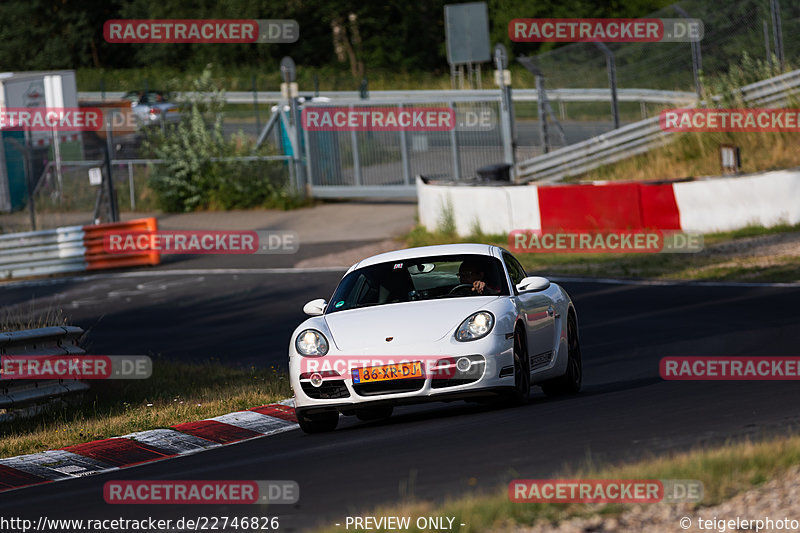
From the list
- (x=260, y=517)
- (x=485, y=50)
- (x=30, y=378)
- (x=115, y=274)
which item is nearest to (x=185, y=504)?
(x=260, y=517)

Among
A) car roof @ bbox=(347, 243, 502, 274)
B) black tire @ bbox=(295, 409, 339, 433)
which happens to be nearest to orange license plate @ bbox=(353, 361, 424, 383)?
black tire @ bbox=(295, 409, 339, 433)

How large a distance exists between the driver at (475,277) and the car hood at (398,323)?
271 millimetres

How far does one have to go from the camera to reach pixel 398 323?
9.65 metres

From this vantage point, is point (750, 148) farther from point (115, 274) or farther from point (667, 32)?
point (115, 274)

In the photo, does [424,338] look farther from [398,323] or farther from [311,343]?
[311,343]

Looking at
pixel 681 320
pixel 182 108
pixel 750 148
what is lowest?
pixel 681 320

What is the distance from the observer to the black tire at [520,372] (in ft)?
32.0

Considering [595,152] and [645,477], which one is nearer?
[645,477]

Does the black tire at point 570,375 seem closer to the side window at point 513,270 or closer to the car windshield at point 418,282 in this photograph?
the side window at point 513,270

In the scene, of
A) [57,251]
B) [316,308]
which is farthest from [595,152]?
[316,308]

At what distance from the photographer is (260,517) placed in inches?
249

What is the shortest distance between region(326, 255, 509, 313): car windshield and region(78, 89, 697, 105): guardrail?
19.3m

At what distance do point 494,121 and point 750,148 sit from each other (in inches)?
237

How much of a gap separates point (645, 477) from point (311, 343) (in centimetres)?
423
